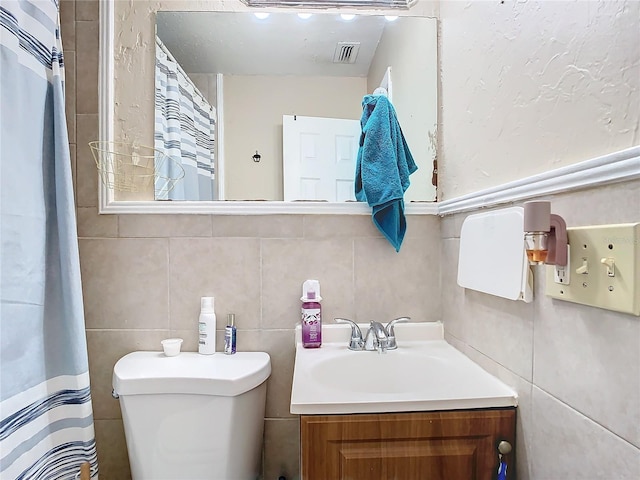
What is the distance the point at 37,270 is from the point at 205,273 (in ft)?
1.46

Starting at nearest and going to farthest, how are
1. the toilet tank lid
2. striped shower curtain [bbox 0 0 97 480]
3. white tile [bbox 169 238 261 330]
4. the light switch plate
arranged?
the light switch plate < striped shower curtain [bbox 0 0 97 480] < the toilet tank lid < white tile [bbox 169 238 261 330]

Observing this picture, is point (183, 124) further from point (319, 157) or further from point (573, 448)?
point (573, 448)

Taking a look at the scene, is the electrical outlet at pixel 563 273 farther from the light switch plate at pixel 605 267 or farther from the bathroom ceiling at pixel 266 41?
the bathroom ceiling at pixel 266 41

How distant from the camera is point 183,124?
1.35 metres

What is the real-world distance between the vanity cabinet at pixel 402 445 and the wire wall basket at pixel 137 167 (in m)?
0.88

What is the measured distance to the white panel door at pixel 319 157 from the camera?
134 centimetres

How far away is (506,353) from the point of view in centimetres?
91

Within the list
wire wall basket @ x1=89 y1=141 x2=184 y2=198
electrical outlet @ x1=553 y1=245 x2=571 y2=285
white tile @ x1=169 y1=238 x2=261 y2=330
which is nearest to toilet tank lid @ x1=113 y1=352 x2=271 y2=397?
white tile @ x1=169 y1=238 x2=261 y2=330

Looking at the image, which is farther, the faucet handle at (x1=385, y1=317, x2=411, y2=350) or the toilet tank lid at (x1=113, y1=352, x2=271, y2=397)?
the faucet handle at (x1=385, y1=317, x2=411, y2=350)

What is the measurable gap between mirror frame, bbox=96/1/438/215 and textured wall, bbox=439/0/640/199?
16.0 inches

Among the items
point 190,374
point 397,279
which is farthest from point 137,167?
point 397,279

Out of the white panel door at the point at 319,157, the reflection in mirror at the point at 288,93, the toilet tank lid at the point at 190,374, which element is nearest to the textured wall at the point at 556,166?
the reflection in mirror at the point at 288,93

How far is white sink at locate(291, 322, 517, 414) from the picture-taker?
32.5 inches

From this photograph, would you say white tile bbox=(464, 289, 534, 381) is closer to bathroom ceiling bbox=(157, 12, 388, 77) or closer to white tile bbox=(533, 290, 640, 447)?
white tile bbox=(533, 290, 640, 447)
